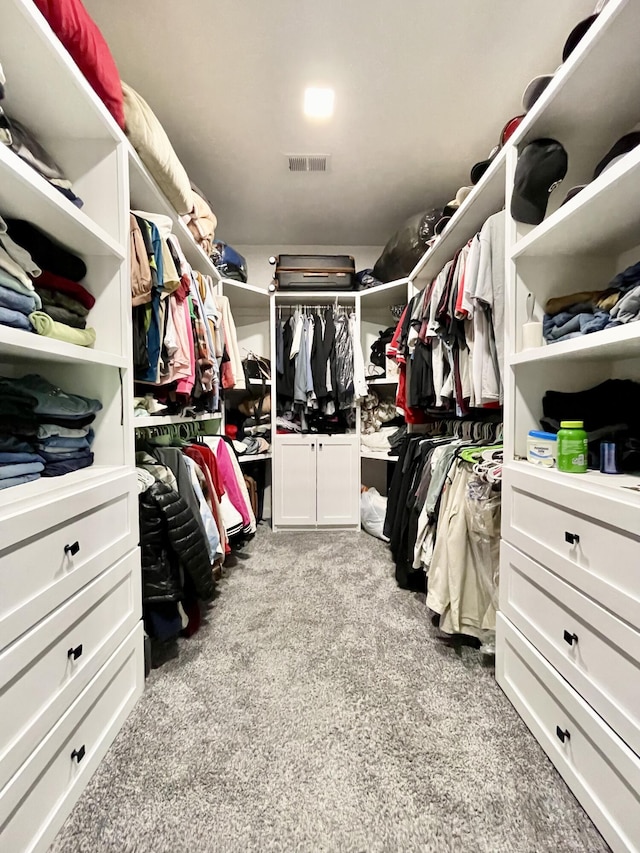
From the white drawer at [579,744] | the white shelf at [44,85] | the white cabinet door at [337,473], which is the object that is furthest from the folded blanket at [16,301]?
the white cabinet door at [337,473]

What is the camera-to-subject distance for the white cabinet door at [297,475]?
254 centimetres

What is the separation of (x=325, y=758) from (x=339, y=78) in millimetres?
2428

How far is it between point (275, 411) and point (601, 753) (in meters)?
2.26

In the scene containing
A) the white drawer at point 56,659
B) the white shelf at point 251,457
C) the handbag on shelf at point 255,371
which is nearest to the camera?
the white drawer at point 56,659

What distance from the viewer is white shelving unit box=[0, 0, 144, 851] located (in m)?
0.66

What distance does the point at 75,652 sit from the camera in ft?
2.65

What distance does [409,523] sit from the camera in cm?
166

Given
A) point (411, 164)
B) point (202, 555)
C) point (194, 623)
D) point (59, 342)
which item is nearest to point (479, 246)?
point (411, 164)

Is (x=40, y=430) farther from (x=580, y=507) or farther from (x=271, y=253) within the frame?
(x=271, y=253)

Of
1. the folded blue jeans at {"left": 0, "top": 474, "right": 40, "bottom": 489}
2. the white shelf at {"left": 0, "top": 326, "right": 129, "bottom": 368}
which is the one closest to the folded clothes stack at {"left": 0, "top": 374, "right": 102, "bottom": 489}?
the folded blue jeans at {"left": 0, "top": 474, "right": 40, "bottom": 489}

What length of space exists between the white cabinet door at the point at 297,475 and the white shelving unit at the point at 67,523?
148cm

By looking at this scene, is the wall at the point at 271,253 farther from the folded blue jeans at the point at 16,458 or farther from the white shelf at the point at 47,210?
the folded blue jeans at the point at 16,458

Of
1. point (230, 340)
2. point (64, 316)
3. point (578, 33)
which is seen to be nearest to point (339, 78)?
point (578, 33)

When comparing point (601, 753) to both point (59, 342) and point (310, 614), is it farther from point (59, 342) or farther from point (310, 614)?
point (59, 342)
